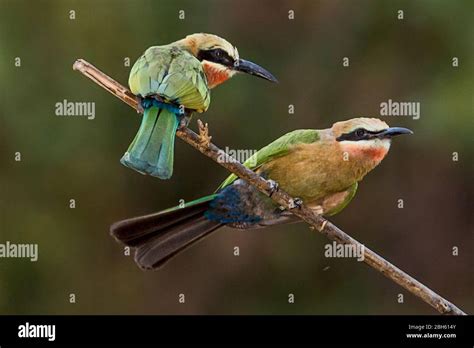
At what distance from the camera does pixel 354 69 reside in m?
5.91

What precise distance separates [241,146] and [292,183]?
1.82 meters

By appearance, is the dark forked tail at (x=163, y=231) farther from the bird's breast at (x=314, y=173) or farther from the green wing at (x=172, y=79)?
the green wing at (x=172, y=79)

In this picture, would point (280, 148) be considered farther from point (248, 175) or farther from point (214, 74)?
point (248, 175)

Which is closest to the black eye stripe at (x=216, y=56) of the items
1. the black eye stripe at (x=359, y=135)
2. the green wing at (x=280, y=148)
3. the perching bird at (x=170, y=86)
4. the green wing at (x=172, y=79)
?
the perching bird at (x=170, y=86)

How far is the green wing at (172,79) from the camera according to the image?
303 centimetres

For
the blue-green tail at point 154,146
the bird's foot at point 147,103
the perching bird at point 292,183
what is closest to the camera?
the blue-green tail at point 154,146

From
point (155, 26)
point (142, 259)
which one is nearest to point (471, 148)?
point (155, 26)

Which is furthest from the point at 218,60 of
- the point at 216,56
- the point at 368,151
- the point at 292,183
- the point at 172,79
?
the point at 368,151

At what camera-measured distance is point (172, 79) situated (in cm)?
308

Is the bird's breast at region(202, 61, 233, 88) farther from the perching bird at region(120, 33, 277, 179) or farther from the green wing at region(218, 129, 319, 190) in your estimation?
the green wing at region(218, 129, 319, 190)

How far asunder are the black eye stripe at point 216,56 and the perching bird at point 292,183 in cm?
40

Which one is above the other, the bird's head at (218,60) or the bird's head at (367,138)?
the bird's head at (218,60)

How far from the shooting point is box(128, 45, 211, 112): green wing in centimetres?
303
